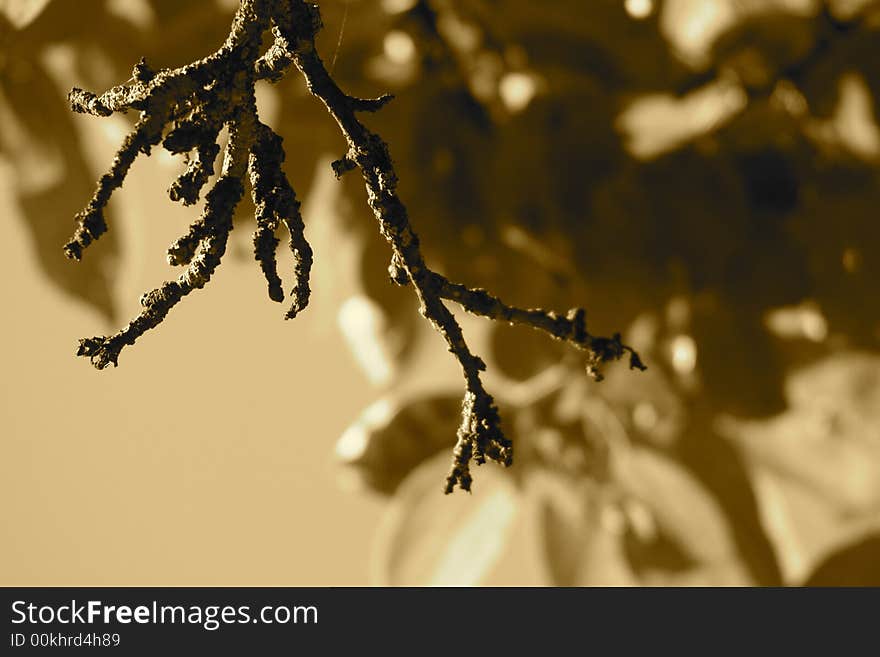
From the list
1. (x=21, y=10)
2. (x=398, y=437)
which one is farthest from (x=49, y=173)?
(x=398, y=437)

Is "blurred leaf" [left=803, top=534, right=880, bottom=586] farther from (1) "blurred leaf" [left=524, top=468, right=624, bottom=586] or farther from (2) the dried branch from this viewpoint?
(2) the dried branch

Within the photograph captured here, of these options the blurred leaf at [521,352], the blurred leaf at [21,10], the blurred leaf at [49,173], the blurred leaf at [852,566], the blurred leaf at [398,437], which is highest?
the blurred leaf at [21,10]

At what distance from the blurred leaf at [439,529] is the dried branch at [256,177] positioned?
0.30 m

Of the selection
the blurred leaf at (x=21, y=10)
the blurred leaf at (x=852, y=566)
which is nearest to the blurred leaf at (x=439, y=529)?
the blurred leaf at (x=852, y=566)

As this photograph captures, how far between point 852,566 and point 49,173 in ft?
2.25

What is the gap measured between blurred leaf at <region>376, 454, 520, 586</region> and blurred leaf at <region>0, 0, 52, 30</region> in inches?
18.3

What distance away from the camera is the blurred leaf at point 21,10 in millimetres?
621

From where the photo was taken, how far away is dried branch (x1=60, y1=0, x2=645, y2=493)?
276 millimetres

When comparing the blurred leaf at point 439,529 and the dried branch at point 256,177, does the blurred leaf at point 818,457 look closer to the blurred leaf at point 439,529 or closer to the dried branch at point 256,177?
the blurred leaf at point 439,529

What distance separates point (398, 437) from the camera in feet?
2.10

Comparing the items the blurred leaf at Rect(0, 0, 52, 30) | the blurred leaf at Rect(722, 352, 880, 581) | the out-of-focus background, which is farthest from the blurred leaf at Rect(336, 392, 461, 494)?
the blurred leaf at Rect(0, 0, 52, 30)

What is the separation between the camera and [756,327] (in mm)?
583
